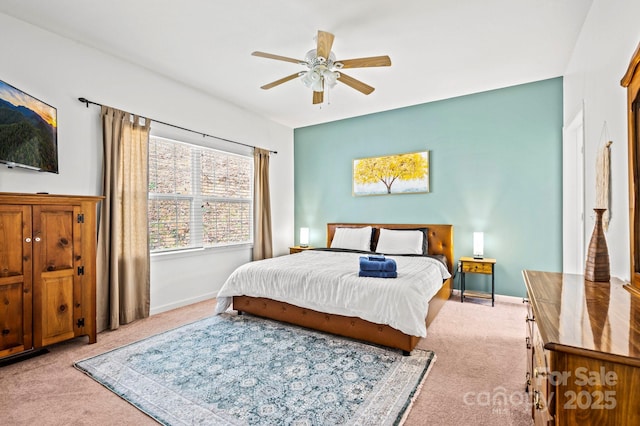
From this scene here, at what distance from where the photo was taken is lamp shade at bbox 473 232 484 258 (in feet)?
13.7

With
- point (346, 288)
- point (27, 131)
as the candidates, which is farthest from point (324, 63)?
point (27, 131)

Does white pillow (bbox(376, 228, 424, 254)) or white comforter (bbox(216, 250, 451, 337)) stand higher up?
white pillow (bbox(376, 228, 424, 254))

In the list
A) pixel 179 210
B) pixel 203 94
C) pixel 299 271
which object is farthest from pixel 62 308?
pixel 203 94

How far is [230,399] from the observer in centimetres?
200

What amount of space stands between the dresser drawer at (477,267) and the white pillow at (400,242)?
604 mm

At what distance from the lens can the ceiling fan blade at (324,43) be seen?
249 centimetres

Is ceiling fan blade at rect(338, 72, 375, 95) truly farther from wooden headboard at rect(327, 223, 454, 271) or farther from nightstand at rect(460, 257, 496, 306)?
nightstand at rect(460, 257, 496, 306)

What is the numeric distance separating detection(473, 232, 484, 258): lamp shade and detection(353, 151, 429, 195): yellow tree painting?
3.25ft

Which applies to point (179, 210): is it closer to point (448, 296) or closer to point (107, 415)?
point (107, 415)

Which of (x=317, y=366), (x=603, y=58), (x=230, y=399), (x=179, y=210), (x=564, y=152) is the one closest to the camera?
(x=230, y=399)

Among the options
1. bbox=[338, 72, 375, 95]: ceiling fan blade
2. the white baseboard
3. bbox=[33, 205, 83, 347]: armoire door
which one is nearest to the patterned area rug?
bbox=[33, 205, 83, 347]: armoire door

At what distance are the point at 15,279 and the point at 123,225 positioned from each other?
1.08m

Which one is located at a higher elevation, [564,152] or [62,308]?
[564,152]

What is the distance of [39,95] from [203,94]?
186 centimetres
